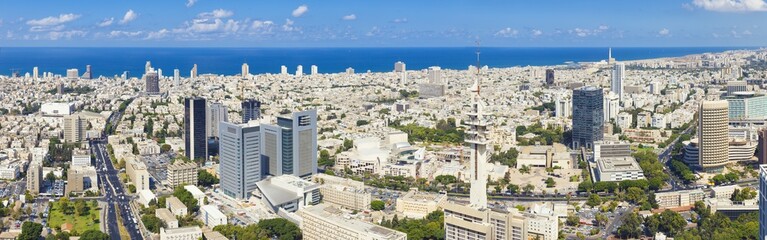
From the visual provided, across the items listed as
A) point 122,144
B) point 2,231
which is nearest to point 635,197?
point 2,231

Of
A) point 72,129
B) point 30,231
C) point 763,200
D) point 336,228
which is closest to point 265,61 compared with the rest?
point 72,129

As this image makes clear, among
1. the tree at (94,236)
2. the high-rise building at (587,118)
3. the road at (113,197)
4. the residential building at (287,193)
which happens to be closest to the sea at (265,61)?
the high-rise building at (587,118)

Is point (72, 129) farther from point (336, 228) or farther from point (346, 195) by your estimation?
point (336, 228)

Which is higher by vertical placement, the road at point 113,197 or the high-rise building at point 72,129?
the high-rise building at point 72,129

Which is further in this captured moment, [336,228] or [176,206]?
[176,206]

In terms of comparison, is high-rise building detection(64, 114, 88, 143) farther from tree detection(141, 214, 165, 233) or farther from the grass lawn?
tree detection(141, 214, 165, 233)

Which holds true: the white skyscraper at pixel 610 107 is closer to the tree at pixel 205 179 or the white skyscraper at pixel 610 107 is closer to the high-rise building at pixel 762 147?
the high-rise building at pixel 762 147

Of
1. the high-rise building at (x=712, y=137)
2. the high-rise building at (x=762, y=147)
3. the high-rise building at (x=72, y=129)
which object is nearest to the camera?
the high-rise building at (x=762, y=147)
